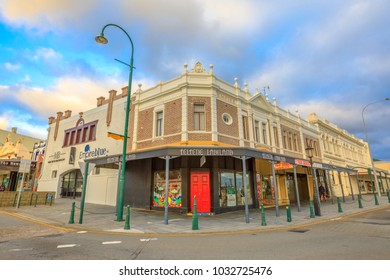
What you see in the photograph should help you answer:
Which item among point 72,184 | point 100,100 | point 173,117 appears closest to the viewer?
point 173,117

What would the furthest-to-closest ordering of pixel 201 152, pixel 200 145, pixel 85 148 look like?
pixel 85 148, pixel 200 145, pixel 201 152

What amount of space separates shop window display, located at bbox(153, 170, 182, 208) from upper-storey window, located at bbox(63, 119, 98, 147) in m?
10.2

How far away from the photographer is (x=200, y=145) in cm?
1352

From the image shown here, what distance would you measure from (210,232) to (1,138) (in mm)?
52705

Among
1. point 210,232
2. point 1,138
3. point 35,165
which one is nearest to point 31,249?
point 210,232

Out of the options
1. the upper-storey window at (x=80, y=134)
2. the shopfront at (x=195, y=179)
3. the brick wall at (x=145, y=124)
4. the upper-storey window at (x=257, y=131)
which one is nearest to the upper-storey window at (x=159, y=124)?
the brick wall at (x=145, y=124)

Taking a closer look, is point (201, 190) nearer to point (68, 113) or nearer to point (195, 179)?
point (195, 179)

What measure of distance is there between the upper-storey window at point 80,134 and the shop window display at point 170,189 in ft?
33.5

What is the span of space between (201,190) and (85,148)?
1477 centimetres

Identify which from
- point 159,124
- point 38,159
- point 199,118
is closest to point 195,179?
point 199,118

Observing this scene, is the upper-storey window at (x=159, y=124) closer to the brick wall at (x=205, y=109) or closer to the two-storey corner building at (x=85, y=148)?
the brick wall at (x=205, y=109)

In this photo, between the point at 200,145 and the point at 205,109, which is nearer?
the point at 200,145

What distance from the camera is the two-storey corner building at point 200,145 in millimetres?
13820

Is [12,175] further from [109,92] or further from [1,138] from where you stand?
[109,92]
